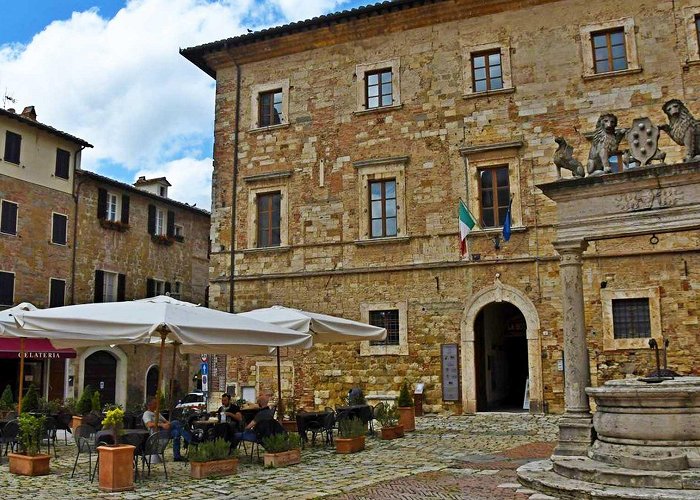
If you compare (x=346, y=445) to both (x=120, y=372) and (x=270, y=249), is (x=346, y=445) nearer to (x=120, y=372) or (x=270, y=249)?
(x=270, y=249)

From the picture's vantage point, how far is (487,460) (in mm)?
10500

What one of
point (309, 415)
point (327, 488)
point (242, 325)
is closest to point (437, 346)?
point (309, 415)

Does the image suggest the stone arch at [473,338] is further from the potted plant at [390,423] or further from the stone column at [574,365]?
the stone column at [574,365]

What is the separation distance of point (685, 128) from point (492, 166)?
897cm

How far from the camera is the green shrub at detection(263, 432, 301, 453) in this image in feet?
33.5

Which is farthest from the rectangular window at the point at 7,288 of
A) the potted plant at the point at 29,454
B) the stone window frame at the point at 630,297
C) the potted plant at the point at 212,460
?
the stone window frame at the point at 630,297

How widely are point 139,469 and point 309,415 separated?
2980mm

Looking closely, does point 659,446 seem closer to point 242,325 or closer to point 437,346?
point 242,325

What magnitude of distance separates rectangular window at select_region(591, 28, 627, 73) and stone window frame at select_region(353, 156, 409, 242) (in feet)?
17.6

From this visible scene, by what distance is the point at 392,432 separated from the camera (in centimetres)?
1330

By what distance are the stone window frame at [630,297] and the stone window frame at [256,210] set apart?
28.4ft

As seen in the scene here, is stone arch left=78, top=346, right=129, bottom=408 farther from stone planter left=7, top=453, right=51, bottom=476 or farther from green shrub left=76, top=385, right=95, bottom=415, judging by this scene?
stone planter left=7, top=453, right=51, bottom=476

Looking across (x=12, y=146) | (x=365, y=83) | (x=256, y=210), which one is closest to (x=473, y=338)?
(x=256, y=210)

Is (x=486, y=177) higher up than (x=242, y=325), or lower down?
higher up
